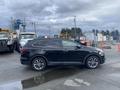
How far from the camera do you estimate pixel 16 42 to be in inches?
992

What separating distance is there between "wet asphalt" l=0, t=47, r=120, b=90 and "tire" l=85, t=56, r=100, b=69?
275 mm

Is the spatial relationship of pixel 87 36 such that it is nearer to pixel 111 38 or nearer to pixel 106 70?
pixel 111 38

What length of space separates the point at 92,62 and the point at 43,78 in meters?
3.41

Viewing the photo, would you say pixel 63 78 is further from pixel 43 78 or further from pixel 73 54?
pixel 73 54

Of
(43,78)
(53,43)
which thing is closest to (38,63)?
(53,43)

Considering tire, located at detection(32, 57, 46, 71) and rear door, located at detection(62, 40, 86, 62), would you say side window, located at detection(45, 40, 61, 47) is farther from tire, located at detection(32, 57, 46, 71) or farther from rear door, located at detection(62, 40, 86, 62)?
tire, located at detection(32, 57, 46, 71)

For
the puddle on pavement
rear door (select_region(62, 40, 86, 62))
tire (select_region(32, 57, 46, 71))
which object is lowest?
the puddle on pavement

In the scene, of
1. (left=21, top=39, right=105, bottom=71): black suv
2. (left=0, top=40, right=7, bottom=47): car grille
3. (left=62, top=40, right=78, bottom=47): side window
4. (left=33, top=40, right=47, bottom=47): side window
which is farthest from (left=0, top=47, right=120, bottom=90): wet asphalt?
(left=0, top=40, right=7, bottom=47): car grille

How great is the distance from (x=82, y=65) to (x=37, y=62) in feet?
8.00

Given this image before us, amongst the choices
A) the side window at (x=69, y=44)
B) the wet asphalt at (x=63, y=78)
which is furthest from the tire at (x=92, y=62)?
the side window at (x=69, y=44)

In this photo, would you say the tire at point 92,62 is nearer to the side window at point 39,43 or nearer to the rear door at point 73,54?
the rear door at point 73,54

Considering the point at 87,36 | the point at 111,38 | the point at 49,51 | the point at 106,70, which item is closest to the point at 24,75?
the point at 49,51

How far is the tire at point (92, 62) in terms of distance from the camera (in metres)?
13.2

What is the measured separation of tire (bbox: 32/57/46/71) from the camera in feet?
43.0
